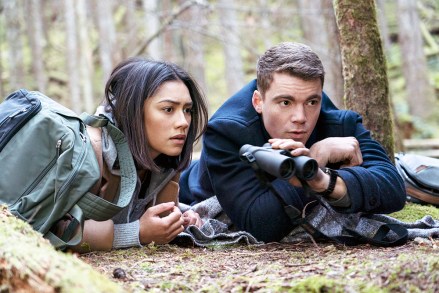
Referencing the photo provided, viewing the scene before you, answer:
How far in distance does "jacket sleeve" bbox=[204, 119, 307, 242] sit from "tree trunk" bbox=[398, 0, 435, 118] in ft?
54.3

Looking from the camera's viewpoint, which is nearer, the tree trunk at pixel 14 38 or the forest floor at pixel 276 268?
the forest floor at pixel 276 268

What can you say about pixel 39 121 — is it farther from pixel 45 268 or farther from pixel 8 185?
A: pixel 45 268

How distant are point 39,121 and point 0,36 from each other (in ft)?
80.1

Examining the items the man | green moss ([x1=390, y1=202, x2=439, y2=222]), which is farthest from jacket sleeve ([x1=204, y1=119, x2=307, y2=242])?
green moss ([x1=390, y1=202, x2=439, y2=222])

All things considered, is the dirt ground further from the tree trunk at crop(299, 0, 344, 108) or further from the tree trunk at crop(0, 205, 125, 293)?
the tree trunk at crop(299, 0, 344, 108)

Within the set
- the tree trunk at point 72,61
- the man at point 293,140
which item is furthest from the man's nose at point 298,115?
the tree trunk at point 72,61

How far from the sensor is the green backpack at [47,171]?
3.27 meters

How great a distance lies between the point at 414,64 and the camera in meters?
19.6

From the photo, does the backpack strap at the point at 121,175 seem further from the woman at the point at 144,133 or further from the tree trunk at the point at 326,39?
the tree trunk at the point at 326,39

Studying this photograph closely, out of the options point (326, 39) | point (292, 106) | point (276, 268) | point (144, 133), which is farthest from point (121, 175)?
point (326, 39)

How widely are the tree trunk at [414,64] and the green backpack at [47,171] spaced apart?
17.4 m

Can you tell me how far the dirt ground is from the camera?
2.35 meters

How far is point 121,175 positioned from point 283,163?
108 cm

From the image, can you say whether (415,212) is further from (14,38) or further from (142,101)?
(14,38)
